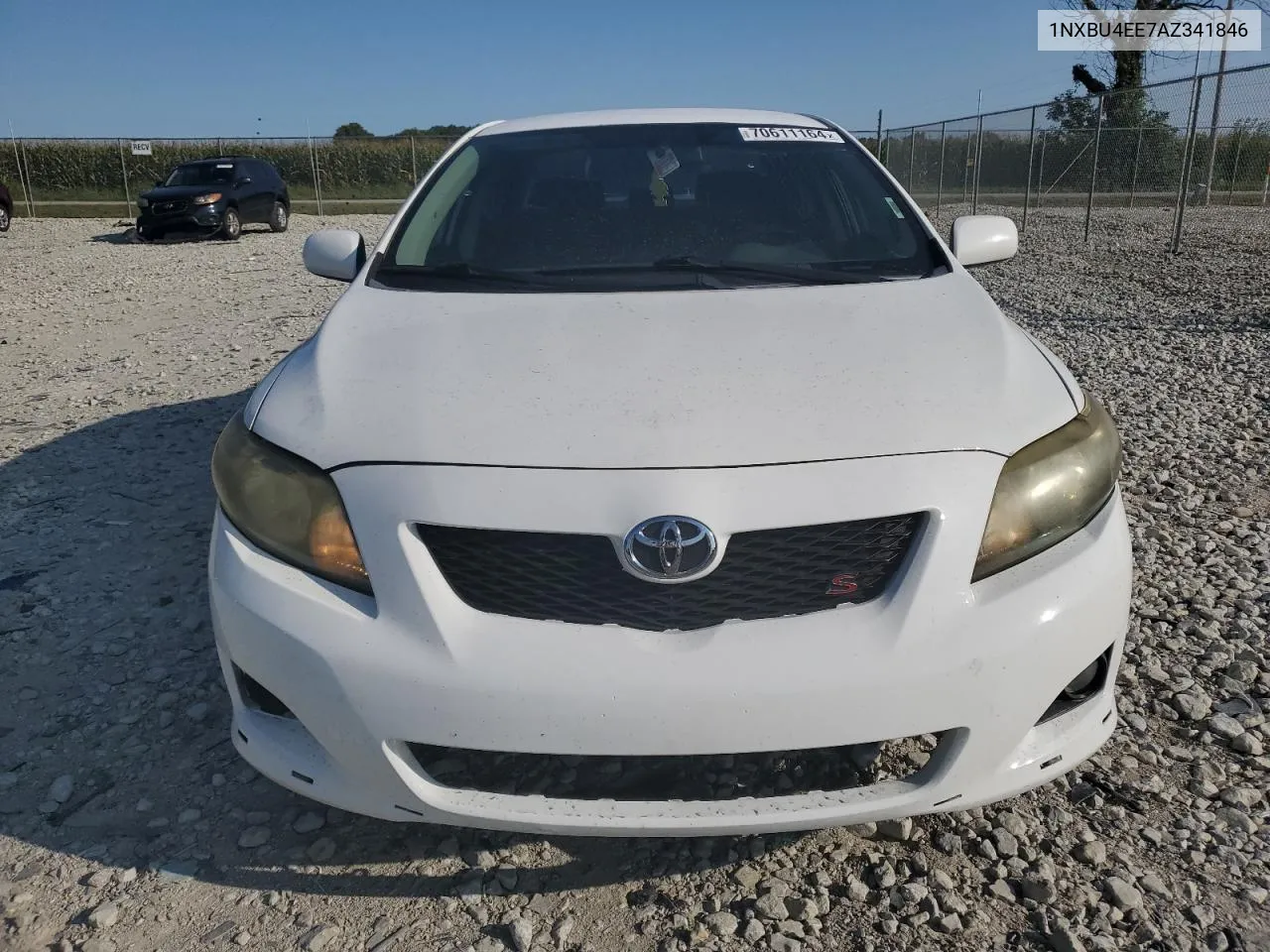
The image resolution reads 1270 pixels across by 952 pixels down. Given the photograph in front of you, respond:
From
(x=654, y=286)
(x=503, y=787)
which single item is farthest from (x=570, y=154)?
(x=503, y=787)

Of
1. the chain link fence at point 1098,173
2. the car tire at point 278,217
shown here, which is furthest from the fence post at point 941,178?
the car tire at point 278,217

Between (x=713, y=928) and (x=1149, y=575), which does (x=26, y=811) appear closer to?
(x=713, y=928)

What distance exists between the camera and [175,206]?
16891 mm

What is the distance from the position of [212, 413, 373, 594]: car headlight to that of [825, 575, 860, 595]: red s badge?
817mm

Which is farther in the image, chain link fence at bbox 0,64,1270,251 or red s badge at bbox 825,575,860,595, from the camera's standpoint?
chain link fence at bbox 0,64,1270,251

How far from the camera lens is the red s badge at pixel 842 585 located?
1708mm

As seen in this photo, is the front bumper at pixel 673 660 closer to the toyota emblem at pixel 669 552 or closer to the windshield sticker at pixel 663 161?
the toyota emblem at pixel 669 552

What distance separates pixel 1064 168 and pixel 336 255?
20175 mm

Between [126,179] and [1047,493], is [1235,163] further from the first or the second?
[126,179]

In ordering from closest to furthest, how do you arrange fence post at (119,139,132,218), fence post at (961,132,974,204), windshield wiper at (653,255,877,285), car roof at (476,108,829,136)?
windshield wiper at (653,255,877,285), car roof at (476,108,829,136), fence post at (961,132,974,204), fence post at (119,139,132,218)

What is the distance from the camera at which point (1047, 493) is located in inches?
72.2

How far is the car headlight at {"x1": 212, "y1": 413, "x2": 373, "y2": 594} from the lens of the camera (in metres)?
1.77

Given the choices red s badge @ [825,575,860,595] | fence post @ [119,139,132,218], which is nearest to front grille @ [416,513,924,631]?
red s badge @ [825,575,860,595]

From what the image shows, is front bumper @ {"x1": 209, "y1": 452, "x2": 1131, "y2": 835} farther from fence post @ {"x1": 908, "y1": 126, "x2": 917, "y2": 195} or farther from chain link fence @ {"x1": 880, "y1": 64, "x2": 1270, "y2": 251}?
fence post @ {"x1": 908, "y1": 126, "x2": 917, "y2": 195}
